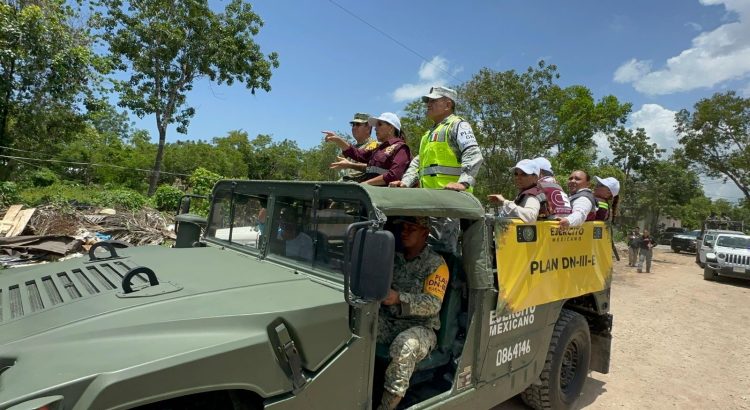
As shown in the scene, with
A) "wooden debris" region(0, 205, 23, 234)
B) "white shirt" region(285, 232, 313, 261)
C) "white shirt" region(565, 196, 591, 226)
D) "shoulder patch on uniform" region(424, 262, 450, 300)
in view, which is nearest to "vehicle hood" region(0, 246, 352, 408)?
"white shirt" region(285, 232, 313, 261)

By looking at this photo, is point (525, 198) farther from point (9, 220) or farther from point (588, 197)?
point (9, 220)

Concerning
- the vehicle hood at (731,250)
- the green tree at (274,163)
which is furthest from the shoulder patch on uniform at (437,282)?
the green tree at (274,163)

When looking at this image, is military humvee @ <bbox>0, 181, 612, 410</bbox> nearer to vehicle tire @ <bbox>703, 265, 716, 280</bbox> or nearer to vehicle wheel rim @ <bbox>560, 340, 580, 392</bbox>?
vehicle wheel rim @ <bbox>560, 340, 580, 392</bbox>

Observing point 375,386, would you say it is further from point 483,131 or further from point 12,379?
point 483,131

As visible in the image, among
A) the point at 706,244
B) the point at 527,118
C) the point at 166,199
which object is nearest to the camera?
the point at 527,118

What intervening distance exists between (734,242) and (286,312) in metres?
17.1

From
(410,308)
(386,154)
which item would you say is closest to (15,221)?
(386,154)

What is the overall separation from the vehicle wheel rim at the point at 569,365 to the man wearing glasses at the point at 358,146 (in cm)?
243

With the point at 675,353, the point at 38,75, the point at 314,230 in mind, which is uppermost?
the point at 38,75

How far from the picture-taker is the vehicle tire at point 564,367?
3.75 m

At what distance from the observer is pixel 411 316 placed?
2.74m

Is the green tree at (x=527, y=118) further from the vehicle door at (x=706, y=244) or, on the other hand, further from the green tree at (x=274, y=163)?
the green tree at (x=274, y=163)

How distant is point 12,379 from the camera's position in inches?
59.3

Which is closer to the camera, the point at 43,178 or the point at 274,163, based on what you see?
the point at 43,178
